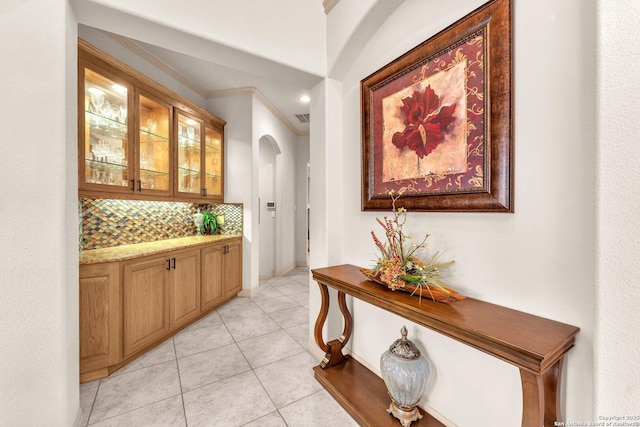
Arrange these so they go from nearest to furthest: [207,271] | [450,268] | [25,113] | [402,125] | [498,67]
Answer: [498,67]
[25,113]
[450,268]
[402,125]
[207,271]

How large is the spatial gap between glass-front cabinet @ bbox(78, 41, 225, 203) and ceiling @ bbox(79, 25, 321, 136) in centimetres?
52

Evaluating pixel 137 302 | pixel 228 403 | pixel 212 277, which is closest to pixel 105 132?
pixel 137 302

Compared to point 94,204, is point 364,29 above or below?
above

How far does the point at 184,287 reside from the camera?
2.70 m

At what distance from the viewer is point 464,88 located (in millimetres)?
1230

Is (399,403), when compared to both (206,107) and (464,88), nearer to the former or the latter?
(464,88)

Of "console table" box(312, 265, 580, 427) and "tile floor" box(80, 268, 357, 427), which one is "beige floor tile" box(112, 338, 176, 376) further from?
"console table" box(312, 265, 580, 427)

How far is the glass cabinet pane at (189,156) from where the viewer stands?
307 cm

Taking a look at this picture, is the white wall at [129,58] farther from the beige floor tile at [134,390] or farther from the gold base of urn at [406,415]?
the gold base of urn at [406,415]

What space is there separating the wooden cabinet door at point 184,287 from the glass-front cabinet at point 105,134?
897 millimetres

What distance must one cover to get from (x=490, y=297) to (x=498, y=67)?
106 cm

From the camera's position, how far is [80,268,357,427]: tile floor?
1.58 meters

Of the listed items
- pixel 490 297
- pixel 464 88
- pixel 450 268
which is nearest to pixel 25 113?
pixel 464 88

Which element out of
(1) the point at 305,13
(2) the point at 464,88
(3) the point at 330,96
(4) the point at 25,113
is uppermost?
(1) the point at 305,13
